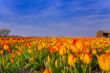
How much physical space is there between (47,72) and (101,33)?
3048 cm

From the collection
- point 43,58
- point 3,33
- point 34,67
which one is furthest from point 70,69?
point 3,33

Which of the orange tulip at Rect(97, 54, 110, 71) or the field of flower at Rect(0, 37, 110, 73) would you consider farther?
the field of flower at Rect(0, 37, 110, 73)

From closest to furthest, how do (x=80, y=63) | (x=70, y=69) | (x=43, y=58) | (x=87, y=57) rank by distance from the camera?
(x=87, y=57) → (x=70, y=69) → (x=80, y=63) → (x=43, y=58)

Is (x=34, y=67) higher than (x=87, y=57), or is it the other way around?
(x=87, y=57)

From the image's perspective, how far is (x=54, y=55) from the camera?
630 centimetres

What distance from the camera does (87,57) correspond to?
3.84m

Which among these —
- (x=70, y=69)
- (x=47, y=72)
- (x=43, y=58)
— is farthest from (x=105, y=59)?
(x=43, y=58)

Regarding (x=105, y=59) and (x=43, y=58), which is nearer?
(x=105, y=59)

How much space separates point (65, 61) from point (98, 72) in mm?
1090

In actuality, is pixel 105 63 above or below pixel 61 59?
above

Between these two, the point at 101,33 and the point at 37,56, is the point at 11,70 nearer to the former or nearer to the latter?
the point at 37,56

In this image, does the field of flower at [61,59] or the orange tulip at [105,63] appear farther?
the field of flower at [61,59]

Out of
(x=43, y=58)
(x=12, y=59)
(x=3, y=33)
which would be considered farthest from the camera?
(x=3, y=33)

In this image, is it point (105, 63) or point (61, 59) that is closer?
point (105, 63)
